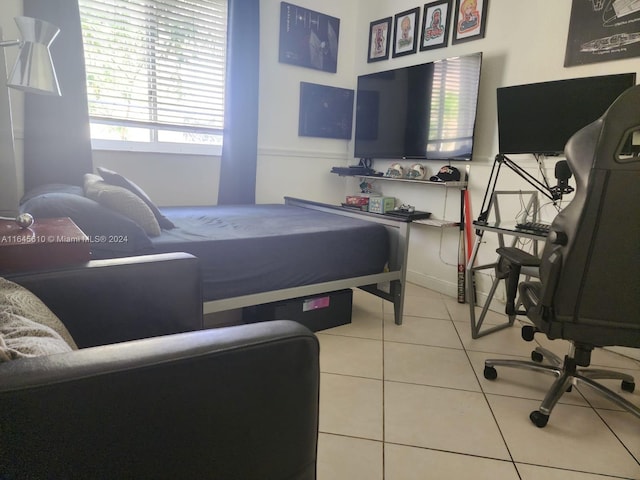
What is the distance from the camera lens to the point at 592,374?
5.73 feet

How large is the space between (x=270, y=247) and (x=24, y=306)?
1.21 meters

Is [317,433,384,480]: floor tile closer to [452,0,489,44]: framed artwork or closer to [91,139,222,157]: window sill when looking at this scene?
[91,139,222,157]: window sill

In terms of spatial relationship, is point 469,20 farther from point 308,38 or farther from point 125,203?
point 125,203

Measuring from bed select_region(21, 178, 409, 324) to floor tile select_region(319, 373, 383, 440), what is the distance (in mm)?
539

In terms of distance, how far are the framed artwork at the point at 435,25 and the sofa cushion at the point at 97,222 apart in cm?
275

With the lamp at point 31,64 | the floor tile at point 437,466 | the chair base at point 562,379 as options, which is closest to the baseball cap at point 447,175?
the chair base at point 562,379

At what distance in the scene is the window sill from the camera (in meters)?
2.80

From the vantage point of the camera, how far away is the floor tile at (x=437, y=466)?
1.28 meters

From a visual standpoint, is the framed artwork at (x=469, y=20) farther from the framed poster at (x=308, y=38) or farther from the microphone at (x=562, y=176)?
the microphone at (x=562, y=176)

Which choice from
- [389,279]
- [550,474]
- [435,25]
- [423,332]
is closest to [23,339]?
[550,474]

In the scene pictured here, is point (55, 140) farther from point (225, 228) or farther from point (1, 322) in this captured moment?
point (1, 322)

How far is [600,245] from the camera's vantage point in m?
1.34

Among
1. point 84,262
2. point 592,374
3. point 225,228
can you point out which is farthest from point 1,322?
point 592,374

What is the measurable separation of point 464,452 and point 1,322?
142 cm
